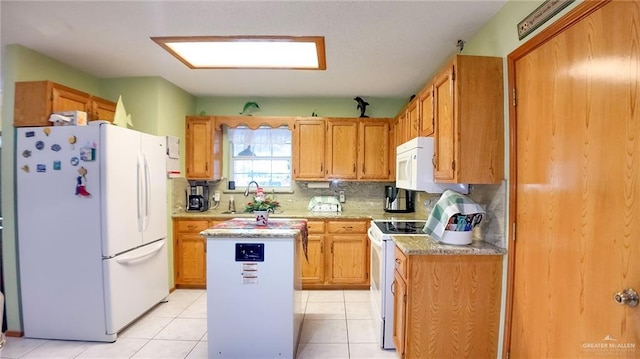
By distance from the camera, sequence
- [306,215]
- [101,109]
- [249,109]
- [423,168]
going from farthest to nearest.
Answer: [249,109], [306,215], [101,109], [423,168]

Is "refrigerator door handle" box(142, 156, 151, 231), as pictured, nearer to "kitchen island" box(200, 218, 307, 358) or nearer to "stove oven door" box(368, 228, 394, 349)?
"kitchen island" box(200, 218, 307, 358)

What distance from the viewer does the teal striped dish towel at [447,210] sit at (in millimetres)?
1868

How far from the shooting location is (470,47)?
7.25ft

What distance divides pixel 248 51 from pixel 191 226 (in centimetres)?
215

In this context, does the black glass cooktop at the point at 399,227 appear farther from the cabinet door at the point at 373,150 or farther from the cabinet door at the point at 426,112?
the cabinet door at the point at 373,150

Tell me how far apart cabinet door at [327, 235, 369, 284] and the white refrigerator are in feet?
7.05

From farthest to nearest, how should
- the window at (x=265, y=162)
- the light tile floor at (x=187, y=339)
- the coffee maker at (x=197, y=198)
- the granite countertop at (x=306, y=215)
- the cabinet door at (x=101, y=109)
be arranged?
the window at (x=265, y=162), the coffee maker at (x=197, y=198), the granite countertop at (x=306, y=215), the cabinet door at (x=101, y=109), the light tile floor at (x=187, y=339)

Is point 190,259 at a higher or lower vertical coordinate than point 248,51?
lower

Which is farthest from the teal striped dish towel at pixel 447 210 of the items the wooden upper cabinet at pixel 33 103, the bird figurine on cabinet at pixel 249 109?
the wooden upper cabinet at pixel 33 103

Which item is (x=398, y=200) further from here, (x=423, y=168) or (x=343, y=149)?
(x=423, y=168)

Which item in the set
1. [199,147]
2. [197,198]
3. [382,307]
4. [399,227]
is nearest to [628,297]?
[382,307]

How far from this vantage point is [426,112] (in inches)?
93.3

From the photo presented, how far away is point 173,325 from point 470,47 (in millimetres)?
3517

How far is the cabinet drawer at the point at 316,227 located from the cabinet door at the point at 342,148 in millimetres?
666
